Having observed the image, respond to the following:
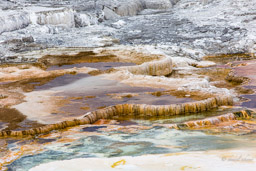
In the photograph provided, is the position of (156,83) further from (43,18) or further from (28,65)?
(43,18)

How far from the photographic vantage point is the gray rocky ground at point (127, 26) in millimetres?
11654

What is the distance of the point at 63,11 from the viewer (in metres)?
15.1

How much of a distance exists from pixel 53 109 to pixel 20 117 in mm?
471

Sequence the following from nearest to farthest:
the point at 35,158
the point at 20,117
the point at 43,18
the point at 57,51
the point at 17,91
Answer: the point at 35,158
the point at 20,117
the point at 17,91
the point at 57,51
the point at 43,18

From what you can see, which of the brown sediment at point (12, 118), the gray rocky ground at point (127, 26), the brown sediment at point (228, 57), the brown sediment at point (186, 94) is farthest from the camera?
the gray rocky ground at point (127, 26)

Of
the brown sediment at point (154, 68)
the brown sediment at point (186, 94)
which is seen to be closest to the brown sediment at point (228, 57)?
the brown sediment at point (154, 68)

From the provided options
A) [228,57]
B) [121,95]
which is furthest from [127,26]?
[121,95]

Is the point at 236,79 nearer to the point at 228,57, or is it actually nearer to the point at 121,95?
the point at 121,95

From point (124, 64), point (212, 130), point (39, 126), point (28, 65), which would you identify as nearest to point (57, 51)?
point (28, 65)

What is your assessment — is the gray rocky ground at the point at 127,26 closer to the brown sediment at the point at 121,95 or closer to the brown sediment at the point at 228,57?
the brown sediment at the point at 228,57

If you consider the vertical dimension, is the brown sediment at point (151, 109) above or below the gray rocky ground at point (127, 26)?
below

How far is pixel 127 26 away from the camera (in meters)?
15.9

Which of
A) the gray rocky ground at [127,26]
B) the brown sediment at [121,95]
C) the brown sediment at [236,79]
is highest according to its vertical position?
the gray rocky ground at [127,26]

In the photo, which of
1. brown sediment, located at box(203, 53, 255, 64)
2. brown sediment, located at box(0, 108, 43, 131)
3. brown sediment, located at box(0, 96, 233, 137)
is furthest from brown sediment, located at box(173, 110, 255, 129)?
brown sediment, located at box(203, 53, 255, 64)
